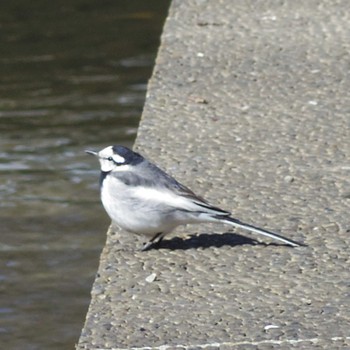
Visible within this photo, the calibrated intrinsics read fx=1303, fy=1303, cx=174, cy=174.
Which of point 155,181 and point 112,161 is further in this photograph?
point 112,161

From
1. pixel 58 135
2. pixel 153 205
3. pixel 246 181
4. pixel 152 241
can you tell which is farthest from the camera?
pixel 58 135

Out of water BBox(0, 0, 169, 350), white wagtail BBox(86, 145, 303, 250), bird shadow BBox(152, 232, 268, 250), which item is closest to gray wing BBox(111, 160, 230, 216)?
white wagtail BBox(86, 145, 303, 250)

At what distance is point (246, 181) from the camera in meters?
6.41

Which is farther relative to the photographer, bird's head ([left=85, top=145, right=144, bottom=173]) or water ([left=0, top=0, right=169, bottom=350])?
water ([left=0, top=0, right=169, bottom=350])

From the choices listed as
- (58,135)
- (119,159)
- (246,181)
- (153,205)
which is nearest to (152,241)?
(153,205)

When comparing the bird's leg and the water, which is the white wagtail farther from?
the water

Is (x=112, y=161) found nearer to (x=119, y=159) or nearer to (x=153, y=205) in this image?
(x=119, y=159)

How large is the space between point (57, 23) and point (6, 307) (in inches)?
231

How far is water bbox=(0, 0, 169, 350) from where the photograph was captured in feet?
22.2

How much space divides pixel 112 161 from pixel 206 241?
0.55 meters

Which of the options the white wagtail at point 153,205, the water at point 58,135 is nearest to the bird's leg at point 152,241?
the white wagtail at point 153,205

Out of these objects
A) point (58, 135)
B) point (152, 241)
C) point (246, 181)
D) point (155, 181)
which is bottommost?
point (58, 135)

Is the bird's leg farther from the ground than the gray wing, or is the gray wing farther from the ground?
the gray wing

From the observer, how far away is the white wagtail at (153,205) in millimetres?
5582
